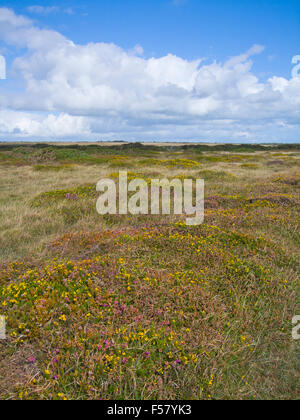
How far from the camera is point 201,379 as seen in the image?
3178 millimetres

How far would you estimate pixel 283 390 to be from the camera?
3.29 m

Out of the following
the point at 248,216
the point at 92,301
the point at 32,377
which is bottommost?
the point at 32,377

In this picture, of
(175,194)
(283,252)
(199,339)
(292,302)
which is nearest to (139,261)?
(199,339)

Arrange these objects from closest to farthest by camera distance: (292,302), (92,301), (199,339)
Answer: (199,339) < (92,301) < (292,302)

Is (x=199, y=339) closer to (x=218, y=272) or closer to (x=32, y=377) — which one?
(x=218, y=272)

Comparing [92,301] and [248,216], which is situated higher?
[248,216]

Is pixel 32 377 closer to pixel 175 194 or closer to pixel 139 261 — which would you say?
pixel 139 261

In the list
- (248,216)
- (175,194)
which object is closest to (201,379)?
(248,216)

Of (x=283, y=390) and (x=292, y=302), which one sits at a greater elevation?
(x=292, y=302)

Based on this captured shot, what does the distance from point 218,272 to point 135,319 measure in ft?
6.71

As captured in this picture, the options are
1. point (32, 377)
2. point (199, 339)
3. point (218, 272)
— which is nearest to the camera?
point (32, 377)

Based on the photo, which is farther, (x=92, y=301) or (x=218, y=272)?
(x=218, y=272)

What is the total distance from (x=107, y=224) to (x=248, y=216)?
4964 millimetres

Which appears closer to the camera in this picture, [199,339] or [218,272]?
[199,339]
